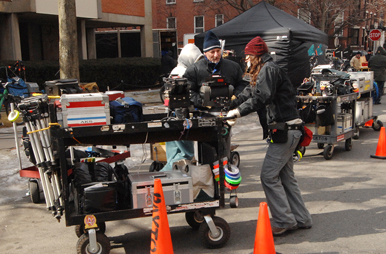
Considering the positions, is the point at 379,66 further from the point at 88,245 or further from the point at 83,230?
the point at 88,245

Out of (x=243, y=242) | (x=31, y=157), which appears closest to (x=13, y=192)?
(x=31, y=157)

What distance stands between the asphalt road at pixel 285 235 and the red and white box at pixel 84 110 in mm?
1463

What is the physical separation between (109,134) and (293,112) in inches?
80.3

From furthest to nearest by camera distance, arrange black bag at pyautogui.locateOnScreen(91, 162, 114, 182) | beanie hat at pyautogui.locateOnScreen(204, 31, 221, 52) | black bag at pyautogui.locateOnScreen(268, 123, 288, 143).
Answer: beanie hat at pyautogui.locateOnScreen(204, 31, 221, 52) < black bag at pyautogui.locateOnScreen(91, 162, 114, 182) < black bag at pyautogui.locateOnScreen(268, 123, 288, 143)

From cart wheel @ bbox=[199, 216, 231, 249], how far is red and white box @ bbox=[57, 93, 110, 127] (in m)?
1.51

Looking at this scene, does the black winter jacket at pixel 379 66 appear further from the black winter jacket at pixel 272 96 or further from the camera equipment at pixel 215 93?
the camera equipment at pixel 215 93

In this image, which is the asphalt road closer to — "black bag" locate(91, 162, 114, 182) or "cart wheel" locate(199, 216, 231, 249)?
"cart wheel" locate(199, 216, 231, 249)

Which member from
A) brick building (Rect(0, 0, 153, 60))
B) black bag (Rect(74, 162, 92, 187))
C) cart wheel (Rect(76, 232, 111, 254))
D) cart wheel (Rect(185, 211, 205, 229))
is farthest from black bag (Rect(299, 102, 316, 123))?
brick building (Rect(0, 0, 153, 60))

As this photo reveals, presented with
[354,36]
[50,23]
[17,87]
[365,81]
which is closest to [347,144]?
[365,81]

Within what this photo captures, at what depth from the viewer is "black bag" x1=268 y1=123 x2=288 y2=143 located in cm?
464

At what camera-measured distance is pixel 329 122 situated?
852cm

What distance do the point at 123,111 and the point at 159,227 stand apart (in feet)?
4.19

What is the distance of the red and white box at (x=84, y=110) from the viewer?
13.5ft

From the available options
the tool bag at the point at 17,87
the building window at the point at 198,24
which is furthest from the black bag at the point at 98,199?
the building window at the point at 198,24
